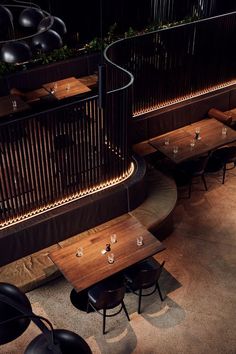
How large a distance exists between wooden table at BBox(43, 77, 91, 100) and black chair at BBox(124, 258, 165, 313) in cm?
415

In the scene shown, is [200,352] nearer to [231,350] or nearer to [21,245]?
[231,350]

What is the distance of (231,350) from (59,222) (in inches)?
105

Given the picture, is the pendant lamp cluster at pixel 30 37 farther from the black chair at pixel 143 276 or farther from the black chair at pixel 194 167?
the black chair at pixel 194 167

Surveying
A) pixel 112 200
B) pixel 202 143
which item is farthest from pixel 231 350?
pixel 202 143

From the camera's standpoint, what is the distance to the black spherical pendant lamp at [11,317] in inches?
89.4

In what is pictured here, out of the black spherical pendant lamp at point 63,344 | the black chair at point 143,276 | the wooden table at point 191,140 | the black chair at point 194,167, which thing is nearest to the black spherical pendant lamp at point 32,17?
the wooden table at point 191,140

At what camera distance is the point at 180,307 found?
20.4ft

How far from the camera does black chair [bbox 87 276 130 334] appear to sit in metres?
5.61

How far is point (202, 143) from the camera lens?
814cm

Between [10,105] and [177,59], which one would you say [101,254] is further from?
[177,59]

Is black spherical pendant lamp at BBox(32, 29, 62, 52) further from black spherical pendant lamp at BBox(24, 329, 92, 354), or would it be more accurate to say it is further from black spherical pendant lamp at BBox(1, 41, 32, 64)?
black spherical pendant lamp at BBox(24, 329, 92, 354)

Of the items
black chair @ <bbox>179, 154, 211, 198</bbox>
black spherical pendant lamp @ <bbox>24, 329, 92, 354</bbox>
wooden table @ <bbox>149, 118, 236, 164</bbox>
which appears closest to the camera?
black spherical pendant lamp @ <bbox>24, 329, 92, 354</bbox>

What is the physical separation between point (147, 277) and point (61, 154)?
189 centimetres

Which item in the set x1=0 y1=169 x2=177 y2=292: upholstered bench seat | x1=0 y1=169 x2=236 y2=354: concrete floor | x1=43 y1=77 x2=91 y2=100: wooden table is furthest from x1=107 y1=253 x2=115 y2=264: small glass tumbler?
x1=43 y1=77 x2=91 y2=100: wooden table
